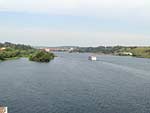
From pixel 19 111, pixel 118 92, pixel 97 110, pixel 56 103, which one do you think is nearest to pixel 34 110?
pixel 19 111

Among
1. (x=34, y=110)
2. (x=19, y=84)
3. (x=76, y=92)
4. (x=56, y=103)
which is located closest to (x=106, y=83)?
(x=76, y=92)

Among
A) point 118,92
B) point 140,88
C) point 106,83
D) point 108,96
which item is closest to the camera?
point 108,96

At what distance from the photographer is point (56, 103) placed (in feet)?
156

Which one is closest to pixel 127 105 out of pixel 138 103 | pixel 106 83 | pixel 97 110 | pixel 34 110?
pixel 138 103

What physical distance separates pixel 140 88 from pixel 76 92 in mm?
13628

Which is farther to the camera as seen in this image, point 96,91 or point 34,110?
point 96,91

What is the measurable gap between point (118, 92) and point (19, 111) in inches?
812

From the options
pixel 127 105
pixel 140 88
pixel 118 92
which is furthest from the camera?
pixel 140 88

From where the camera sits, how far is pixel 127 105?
47.0m

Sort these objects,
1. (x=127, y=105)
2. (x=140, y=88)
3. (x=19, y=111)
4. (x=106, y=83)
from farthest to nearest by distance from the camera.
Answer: (x=106, y=83)
(x=140, y=88)
(x=127, y=105)
(x=19, y=111)

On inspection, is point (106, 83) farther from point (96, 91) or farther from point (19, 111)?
point (19, 111)

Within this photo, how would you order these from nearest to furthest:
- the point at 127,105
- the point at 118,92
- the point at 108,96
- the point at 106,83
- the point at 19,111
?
the point at 19,111 < the point at 127,105 < the point at 108,96 < the point at 118,92 < the point at 106,83

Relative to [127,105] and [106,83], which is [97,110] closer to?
[127,105]

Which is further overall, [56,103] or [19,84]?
[19,84]
